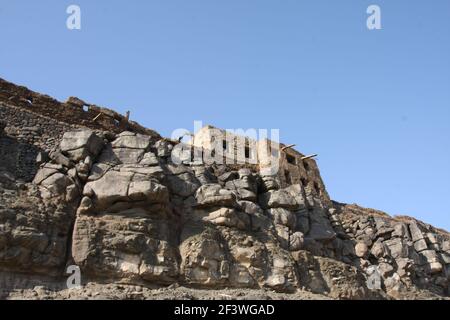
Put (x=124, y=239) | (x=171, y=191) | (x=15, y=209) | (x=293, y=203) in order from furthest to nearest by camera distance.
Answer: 1. (x=293, y=203)
2. (x=171, y=191)
3. (x=124, y=239)
4. (x=15, y=209)

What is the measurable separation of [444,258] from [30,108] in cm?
2927

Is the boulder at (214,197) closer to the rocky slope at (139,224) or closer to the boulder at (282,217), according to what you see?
the rocky slope at (139,224)

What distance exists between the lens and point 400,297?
88.8ft

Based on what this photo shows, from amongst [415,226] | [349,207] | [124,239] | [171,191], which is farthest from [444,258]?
[124,239]

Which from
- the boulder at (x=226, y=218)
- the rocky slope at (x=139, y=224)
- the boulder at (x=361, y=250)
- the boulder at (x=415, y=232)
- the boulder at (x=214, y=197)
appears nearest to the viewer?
the rocky slope at (x=139, y=224)

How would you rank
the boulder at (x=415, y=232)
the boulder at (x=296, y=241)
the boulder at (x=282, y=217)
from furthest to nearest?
the boulder at (x=415, y=232) → the boulder at (x=282, y=217) → the boulder at (x=296, y=241)

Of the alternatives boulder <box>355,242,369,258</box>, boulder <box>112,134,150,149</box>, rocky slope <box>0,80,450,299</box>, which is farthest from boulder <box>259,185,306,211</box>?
boulder <box>112,134,150,149</box>

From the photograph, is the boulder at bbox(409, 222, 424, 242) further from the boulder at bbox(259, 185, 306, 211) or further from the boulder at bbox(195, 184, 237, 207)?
the boulder at bbox(195, 184, 237, 207)

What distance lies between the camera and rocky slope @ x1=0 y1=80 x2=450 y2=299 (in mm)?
17781

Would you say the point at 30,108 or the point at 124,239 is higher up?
the point at 30,108

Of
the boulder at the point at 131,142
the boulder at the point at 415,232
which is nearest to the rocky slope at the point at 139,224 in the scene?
the boulder at the point at 131,142

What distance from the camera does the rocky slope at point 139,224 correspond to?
58.3 ft
